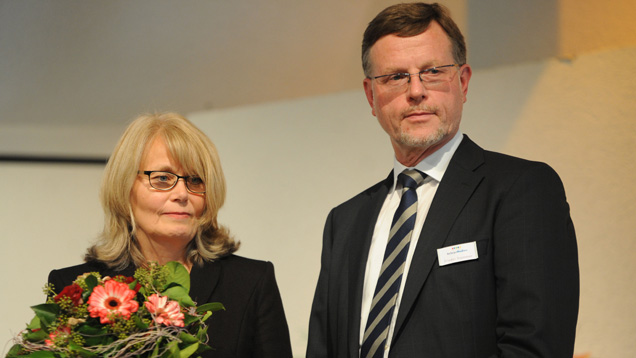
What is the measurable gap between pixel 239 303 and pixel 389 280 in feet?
2.29

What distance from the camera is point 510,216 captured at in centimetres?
188

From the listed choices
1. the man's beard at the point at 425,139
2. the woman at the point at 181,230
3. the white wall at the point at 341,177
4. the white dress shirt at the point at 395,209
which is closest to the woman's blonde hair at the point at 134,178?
the woman at the point at 181,230

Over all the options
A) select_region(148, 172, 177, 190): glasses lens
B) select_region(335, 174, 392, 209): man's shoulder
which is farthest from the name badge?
select_region(148, 172, 177, 190): glasses lens

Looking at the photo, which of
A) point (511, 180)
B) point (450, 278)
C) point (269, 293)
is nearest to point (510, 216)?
point (511, 180)

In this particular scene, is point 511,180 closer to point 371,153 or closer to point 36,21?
point 371,153

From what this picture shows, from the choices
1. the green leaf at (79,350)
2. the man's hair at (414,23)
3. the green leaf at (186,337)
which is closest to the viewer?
the green leaf at (79,350)

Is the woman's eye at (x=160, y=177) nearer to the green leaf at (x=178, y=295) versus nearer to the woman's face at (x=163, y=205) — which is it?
the woman's face at (x=163, y=205)

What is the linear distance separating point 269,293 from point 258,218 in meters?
1.97

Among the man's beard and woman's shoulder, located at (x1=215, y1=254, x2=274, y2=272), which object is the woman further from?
the man's beard

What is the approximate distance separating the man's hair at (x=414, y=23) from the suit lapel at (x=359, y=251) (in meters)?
0.44

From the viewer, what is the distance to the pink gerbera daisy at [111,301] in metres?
1.79

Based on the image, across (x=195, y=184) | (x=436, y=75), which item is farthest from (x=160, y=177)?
(x=436, y=75)

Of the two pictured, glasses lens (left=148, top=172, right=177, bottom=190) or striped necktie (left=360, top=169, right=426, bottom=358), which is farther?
glasses lens (left=148, top=172, right=177, bottom=190)

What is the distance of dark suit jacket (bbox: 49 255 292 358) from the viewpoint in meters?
2.41
